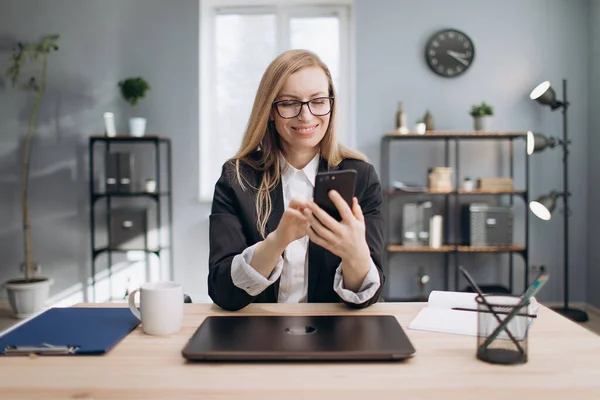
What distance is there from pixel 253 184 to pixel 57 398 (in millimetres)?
877

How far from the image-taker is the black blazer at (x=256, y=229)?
1395 millimetres

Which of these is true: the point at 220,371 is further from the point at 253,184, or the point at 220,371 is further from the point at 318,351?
the point at 253,184

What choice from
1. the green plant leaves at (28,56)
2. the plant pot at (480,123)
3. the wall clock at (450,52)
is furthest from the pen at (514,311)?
the green plant leaves at (28,56)

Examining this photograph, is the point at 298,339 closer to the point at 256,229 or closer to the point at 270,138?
the point at 256,229

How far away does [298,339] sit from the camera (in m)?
0.94

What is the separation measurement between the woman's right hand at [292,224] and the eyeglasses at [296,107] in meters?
0.41

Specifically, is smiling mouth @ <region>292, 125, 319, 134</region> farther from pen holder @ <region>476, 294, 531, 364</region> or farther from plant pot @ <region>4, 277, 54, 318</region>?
plant pot @ <region>4, 277, 54, 318</region>

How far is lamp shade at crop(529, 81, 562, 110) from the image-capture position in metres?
3.41

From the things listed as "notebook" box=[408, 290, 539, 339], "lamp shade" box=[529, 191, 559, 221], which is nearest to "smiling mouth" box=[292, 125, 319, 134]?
"notebook" box=[408, 290, 539, 339]

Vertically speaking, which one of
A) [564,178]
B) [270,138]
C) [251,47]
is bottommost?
[564,178]

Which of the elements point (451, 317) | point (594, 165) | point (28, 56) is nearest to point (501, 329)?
point (451, 317)

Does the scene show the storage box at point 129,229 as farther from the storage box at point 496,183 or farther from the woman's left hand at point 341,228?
the woman's left hand at point 341,228

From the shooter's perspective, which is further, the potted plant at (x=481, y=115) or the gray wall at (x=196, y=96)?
the gray wall at (x=196, y=96)

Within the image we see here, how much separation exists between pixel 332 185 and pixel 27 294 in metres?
3.37
